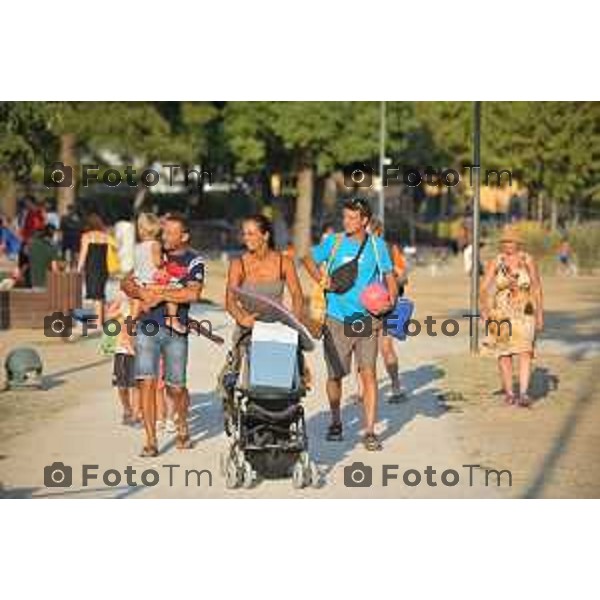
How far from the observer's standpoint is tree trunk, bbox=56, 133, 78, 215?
4909 centimetres

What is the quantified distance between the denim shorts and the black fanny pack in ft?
3.45

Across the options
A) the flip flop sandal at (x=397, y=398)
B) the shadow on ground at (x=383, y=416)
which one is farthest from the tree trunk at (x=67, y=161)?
the flip flop sandal at (x=397, y=398)

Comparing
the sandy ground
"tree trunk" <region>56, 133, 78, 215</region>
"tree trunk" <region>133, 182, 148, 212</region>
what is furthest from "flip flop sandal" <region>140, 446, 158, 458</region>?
"tree trunk" <region>133, 182, 148, 212</region>

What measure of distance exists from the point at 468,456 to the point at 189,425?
2.41 m

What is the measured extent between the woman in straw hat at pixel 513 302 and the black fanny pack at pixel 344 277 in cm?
271

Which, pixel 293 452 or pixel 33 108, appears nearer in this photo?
pixel 293 452

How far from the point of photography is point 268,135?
5462cm

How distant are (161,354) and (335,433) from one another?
1526 mm

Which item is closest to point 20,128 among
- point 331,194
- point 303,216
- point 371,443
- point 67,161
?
point 371,443

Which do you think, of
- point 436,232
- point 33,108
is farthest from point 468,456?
point 436,232

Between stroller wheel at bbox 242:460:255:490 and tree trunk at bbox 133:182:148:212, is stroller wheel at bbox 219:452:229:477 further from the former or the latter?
tree trunk at bbox 133:182:148:212

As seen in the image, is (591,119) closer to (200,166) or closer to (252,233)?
(200,166)

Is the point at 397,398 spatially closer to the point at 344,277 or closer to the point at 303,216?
the point at 344,277

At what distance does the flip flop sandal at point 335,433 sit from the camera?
39.2 feet
